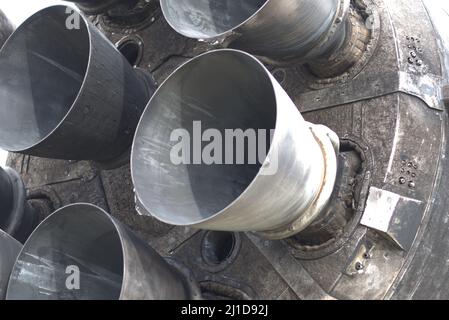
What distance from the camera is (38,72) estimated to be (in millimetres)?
3648

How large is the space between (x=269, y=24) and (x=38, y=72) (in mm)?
1502

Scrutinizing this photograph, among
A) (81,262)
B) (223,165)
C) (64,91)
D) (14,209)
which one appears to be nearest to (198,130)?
(223,165)

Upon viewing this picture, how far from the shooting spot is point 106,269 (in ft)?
10.3

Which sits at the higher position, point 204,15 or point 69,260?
point 204,15

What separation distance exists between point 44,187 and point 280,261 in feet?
6.12

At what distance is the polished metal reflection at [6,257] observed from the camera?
10.6ft

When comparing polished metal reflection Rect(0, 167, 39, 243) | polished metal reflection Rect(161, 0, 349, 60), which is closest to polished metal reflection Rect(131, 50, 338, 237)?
polished metal reflection Rect(161, 0, 349, 60)

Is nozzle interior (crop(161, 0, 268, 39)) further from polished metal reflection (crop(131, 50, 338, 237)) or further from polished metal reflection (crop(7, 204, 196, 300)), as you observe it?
polished metal reflection (crop(7, 204, 196, 300))

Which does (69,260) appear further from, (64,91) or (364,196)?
(364,196)

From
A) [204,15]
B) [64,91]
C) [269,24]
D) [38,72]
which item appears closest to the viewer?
[269,24]

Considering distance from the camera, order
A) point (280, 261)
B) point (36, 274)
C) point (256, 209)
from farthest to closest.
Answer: point (280, 261), point (36, 274), point (256, 209)

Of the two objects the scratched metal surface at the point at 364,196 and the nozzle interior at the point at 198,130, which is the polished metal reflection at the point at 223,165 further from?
the scratched metal surface at the point at 364,196
